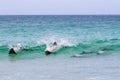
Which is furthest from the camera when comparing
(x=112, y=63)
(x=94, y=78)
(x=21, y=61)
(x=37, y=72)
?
(x=21, y=61)

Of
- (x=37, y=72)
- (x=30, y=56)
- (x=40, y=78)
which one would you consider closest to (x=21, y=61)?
(x=30, y=56)

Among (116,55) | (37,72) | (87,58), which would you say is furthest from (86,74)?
(116,55)

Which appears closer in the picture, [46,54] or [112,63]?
[112,63]

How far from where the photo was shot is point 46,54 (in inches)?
869

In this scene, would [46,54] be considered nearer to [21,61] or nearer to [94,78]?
[21,61]

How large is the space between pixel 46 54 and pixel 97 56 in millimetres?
2579

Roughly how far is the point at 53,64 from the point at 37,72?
82.0 inches

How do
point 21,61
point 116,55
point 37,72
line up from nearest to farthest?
point 37,72 → point 21,61 → point 116,55

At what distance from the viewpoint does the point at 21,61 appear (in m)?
19.9

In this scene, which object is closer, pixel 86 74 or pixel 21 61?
pixel 86 74

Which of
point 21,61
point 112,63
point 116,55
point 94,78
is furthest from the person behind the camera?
point 116,55

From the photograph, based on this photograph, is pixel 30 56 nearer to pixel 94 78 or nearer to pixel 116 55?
pixel 116 55

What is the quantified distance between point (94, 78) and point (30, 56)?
6.93m

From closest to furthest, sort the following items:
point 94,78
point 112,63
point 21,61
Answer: point 94,78, point 112,63, point 21,61
